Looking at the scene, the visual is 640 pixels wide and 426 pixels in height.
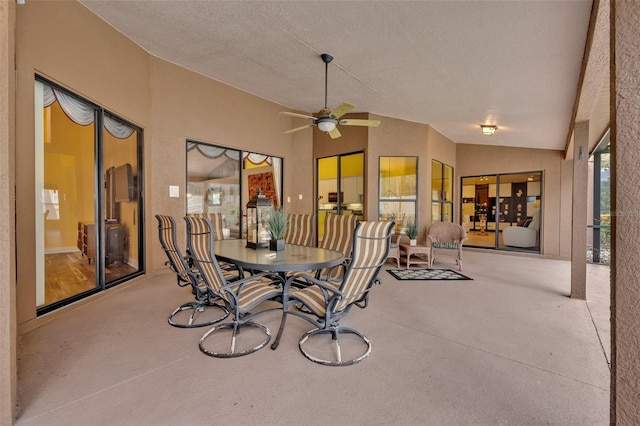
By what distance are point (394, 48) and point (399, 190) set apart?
349 centimetres

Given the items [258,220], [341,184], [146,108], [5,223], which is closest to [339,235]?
[258,220]

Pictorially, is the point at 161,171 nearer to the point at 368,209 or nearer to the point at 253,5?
the point at 253,5

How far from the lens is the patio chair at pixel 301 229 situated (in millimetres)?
3904

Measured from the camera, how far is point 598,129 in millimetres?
5004

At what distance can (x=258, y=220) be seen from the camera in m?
3.25

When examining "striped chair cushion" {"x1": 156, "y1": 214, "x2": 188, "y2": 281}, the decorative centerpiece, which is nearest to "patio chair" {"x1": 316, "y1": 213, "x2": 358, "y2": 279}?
the decorative centerpiece

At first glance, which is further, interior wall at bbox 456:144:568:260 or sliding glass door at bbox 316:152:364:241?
interior wall at bbox 456:144:568:260

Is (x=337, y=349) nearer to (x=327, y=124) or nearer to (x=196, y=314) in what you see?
(x=196, y=314)

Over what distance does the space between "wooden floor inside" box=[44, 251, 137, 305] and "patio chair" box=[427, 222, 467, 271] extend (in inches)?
222

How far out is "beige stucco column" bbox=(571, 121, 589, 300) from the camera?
12.4ft

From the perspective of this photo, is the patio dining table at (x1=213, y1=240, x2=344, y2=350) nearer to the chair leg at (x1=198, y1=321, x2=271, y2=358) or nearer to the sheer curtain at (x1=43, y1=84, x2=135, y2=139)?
the chair leg at (x1=198, y1=321, x2=271, y2=358)

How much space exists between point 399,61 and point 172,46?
133 inches

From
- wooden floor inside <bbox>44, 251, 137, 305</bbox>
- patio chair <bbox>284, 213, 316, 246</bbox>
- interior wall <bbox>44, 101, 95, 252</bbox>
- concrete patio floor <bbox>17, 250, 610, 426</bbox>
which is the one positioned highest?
interior wall <bbox>44, 101, 95, 252</bbox>

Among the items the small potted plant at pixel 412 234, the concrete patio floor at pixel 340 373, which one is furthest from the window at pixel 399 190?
the concrete patio floor at pixel 340 373
